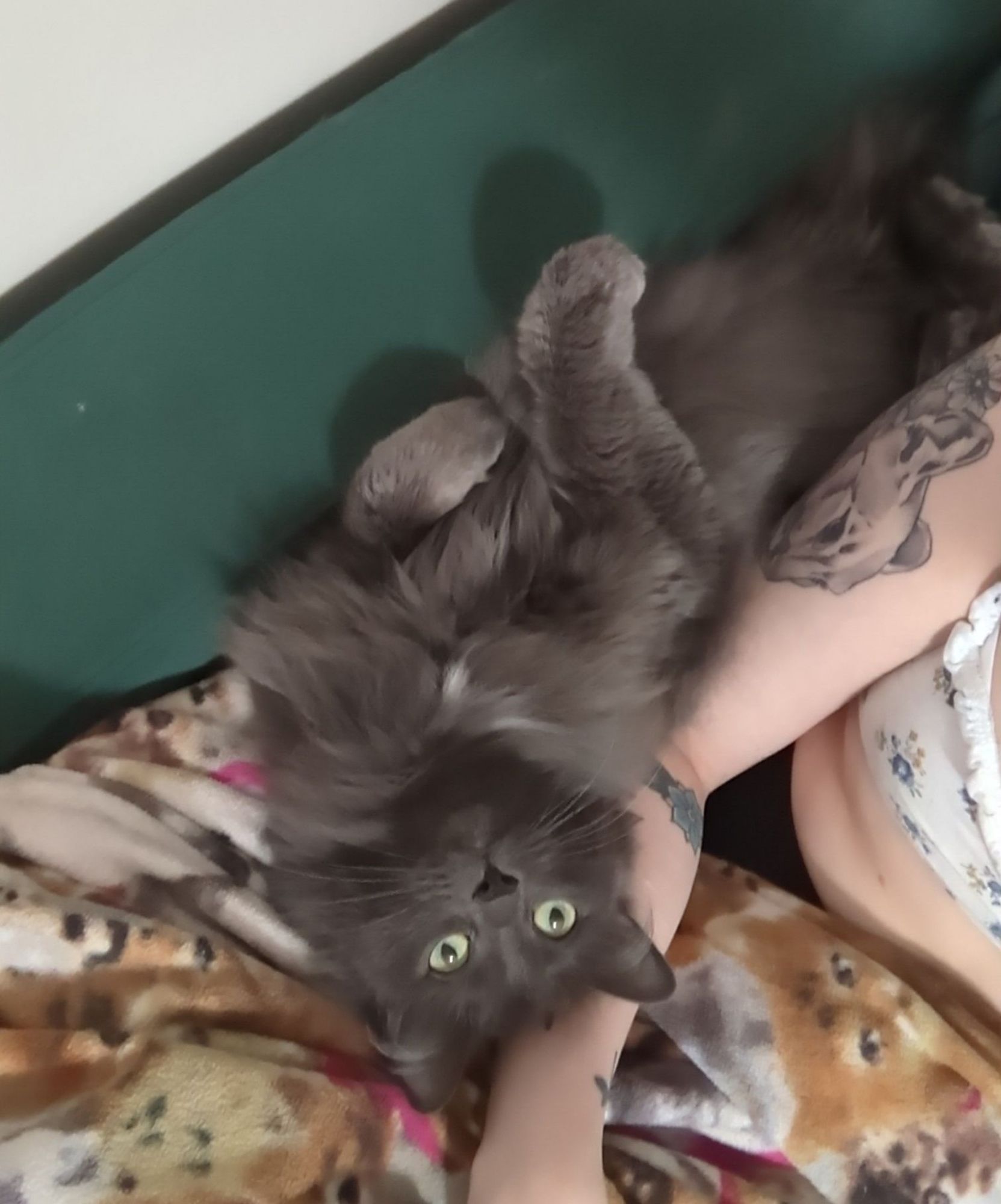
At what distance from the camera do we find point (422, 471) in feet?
3.71

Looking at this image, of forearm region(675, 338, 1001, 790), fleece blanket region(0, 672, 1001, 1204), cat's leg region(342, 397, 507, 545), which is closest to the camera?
fleece blanket region(0, 672, 1001, 1204)

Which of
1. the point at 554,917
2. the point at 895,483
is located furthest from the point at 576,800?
the point at 895,483

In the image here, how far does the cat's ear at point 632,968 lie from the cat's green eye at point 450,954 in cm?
14

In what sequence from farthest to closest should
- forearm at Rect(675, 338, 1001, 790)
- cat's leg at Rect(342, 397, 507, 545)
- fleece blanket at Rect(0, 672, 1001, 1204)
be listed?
cat's leg at Rect(342, 397, 507, 545) → forearm at Rect(675, 338, 1001, 790) → fleece blanket at Rect(0, 672, 1001, 1204)

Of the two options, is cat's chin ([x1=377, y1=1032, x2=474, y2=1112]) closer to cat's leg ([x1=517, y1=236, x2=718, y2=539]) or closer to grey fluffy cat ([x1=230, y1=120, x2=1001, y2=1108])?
grey fluffy cat ([x1=230, y1=120, x2=1001, y2=1108])

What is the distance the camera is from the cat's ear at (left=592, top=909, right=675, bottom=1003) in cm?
103

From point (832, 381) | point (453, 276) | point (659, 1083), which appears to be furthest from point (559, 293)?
point (659, 1083)

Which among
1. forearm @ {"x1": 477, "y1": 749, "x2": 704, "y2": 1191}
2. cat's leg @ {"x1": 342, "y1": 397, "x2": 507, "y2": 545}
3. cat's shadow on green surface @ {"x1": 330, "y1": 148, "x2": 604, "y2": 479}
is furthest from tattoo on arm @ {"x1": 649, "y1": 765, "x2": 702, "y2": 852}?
cat's shadow on green surface @ {"x1": 330, "y1": 148, "x2": 604, "y2": 479}

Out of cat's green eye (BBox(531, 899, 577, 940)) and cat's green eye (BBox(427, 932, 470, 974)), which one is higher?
cat's green eye (BBox(427, 932, 470, 974))

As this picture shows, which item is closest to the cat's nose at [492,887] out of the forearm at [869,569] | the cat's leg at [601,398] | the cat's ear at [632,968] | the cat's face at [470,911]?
the cat's face at [470,911]

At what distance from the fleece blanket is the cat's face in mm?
62

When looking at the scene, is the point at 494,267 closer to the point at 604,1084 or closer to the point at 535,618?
the point at 535,618

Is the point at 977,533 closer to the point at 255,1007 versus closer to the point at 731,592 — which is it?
the point at 731,592

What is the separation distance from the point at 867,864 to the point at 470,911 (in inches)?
19.3
